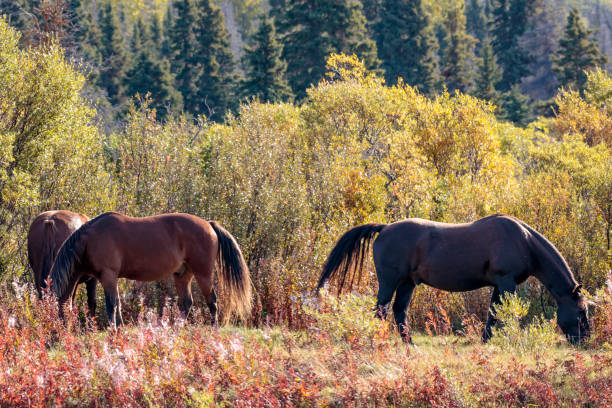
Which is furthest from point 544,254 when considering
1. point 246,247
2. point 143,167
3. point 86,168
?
point 86,168

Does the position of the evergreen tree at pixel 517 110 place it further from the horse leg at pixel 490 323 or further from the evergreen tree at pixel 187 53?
the horse leg at pixel 490 323

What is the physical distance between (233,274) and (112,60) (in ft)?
191

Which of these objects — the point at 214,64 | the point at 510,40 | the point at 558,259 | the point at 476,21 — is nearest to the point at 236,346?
A: the point at 558,259

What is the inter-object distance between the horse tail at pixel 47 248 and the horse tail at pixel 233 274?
10.7 ft

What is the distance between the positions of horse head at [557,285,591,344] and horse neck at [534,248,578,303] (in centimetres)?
10

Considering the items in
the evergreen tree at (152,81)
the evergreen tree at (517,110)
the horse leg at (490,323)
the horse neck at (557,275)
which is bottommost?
the horse leg at (490,323)

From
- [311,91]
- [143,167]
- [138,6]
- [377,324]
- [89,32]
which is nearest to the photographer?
[377,324]

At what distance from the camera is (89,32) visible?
7012 cm

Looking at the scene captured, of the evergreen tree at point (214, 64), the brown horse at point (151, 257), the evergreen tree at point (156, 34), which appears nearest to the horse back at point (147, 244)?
the brown horse at point (151, 257)

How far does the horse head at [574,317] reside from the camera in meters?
10.2

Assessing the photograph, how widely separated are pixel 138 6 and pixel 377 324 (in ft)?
547

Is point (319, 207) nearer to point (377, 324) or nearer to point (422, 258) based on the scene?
point (422, 258)

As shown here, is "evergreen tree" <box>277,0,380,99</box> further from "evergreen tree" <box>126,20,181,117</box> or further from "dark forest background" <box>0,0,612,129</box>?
"evergreen tree" <box>126,20,181,117</box>

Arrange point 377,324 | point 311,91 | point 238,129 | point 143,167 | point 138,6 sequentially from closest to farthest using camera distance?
point 377,324, point 143,167, point 238,129, point 311,91, point 138,6
